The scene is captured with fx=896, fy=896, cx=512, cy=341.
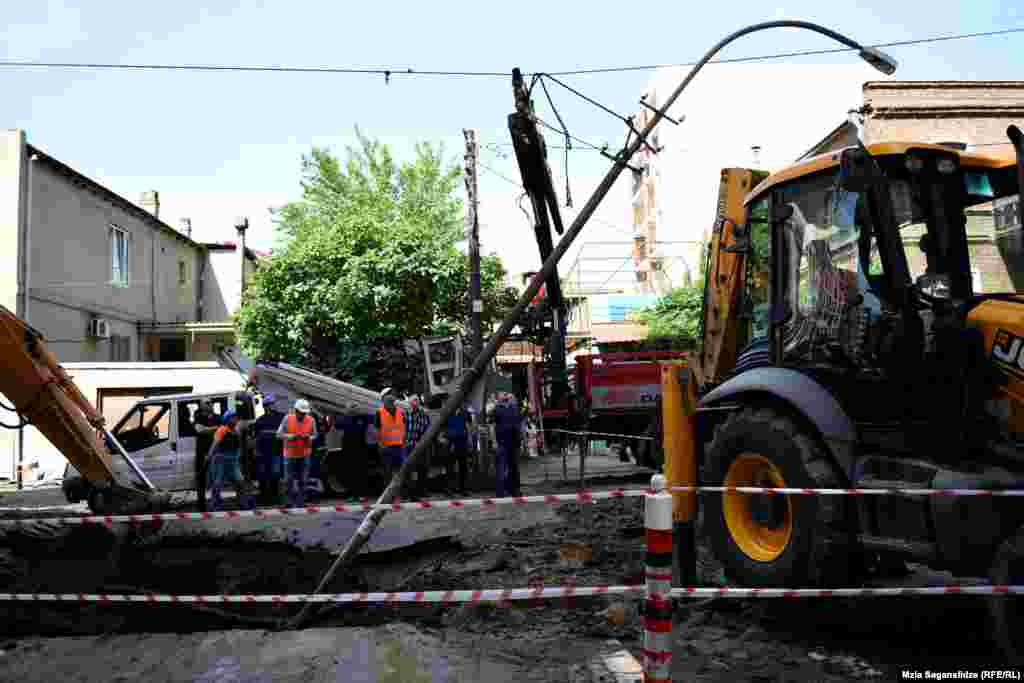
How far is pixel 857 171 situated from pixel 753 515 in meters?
2.45

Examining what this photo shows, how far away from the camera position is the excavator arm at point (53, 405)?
9.23 meters

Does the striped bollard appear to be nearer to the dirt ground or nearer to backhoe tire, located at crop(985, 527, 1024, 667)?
the dirt ground

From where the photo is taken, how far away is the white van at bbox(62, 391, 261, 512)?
→ 14.8 m

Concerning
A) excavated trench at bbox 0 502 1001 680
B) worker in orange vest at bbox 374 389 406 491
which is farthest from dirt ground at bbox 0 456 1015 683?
worker in orange vest at bbox 374 389 406 491

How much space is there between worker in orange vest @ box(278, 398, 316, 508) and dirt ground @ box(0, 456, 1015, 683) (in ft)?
13.1

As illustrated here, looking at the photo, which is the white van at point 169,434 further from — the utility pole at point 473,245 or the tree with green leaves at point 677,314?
the tree with green leaves at point 677,314

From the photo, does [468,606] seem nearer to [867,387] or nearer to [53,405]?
[867,387]

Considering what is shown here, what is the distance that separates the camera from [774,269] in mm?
6297

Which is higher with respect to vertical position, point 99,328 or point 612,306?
point 612,306

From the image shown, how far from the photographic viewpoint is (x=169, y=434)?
594 inches

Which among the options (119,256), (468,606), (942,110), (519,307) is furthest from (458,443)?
(119,256)

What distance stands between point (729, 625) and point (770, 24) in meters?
6.40

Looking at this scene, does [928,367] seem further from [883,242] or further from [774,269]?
[774,269]

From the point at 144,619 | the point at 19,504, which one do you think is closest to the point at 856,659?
the point at 144,619
